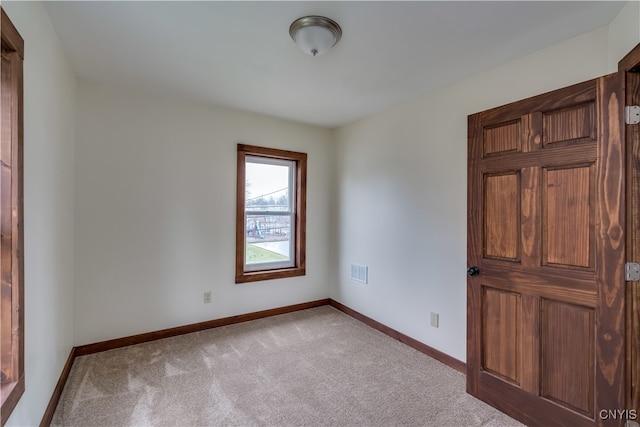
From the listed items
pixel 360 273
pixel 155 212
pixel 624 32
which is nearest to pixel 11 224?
pixel 155 212

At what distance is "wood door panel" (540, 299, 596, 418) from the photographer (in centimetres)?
164

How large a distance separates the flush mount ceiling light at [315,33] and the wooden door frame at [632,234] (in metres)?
1.58

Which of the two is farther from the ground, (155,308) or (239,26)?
(239,26)

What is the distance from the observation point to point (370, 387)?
2.22 meters

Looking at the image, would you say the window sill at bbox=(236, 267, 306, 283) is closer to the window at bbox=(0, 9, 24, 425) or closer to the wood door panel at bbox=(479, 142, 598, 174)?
the window at bbox=(0, 9, 24, 425)

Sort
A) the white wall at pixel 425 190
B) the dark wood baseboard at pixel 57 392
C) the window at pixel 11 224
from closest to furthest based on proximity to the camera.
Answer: the window at pixel 11 224, the dark wood baseboard at pixel 57 392, the white wall at pixel 425 190

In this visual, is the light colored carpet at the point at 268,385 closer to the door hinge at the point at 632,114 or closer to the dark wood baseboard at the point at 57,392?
the dark wood baseboard at the point at 57,392

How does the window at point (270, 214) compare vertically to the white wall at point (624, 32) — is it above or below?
below

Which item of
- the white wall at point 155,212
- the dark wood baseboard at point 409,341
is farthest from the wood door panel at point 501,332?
the white wall at point 155,212

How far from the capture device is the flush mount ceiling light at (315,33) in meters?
1.72

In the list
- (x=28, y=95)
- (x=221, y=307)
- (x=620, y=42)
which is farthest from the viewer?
(x=221, y=307)

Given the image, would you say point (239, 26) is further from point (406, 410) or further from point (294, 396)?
point (406, 410)

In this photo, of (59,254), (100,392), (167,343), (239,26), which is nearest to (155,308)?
(167,343)

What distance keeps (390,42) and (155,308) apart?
3.16 m
